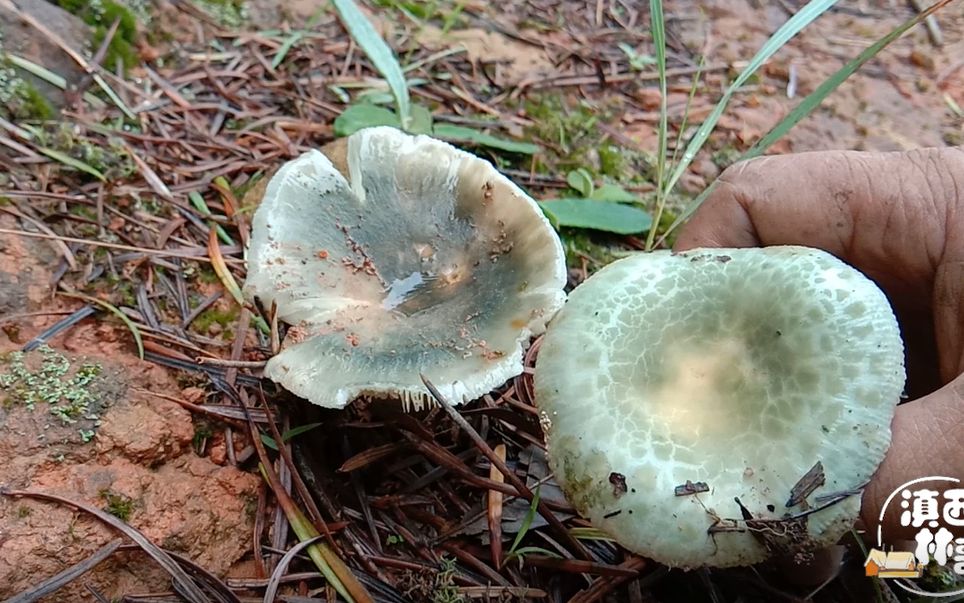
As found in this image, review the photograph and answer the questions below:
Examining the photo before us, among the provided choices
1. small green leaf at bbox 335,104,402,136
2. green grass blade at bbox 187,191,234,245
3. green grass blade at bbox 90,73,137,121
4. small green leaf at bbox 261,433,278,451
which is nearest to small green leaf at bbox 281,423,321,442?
small green leaf at bbox 261,433,278,451

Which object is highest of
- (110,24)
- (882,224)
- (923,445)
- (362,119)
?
(882,224)

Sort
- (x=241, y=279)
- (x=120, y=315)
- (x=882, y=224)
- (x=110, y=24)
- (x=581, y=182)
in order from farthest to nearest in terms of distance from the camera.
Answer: (x=110, y=24) → (x=581, y=182) → (x=241, y=279) → (x=120, y=315) → (x=882, y=224)

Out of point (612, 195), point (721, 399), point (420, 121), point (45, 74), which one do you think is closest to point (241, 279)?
point (420, 121)

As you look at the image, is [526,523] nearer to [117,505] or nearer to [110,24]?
[117,505]

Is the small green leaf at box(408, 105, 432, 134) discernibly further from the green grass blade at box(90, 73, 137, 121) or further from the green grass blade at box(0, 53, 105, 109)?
the green grass blade at box(0, 53, 105, 109)

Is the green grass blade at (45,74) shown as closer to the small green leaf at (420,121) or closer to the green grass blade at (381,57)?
the green grass blade at (381,57)

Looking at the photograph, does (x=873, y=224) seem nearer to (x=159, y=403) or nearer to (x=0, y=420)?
(x=159, y=403)

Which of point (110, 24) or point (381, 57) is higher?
point (381, 57)

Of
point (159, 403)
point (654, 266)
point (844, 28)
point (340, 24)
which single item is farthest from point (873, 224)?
point (844, 28)
